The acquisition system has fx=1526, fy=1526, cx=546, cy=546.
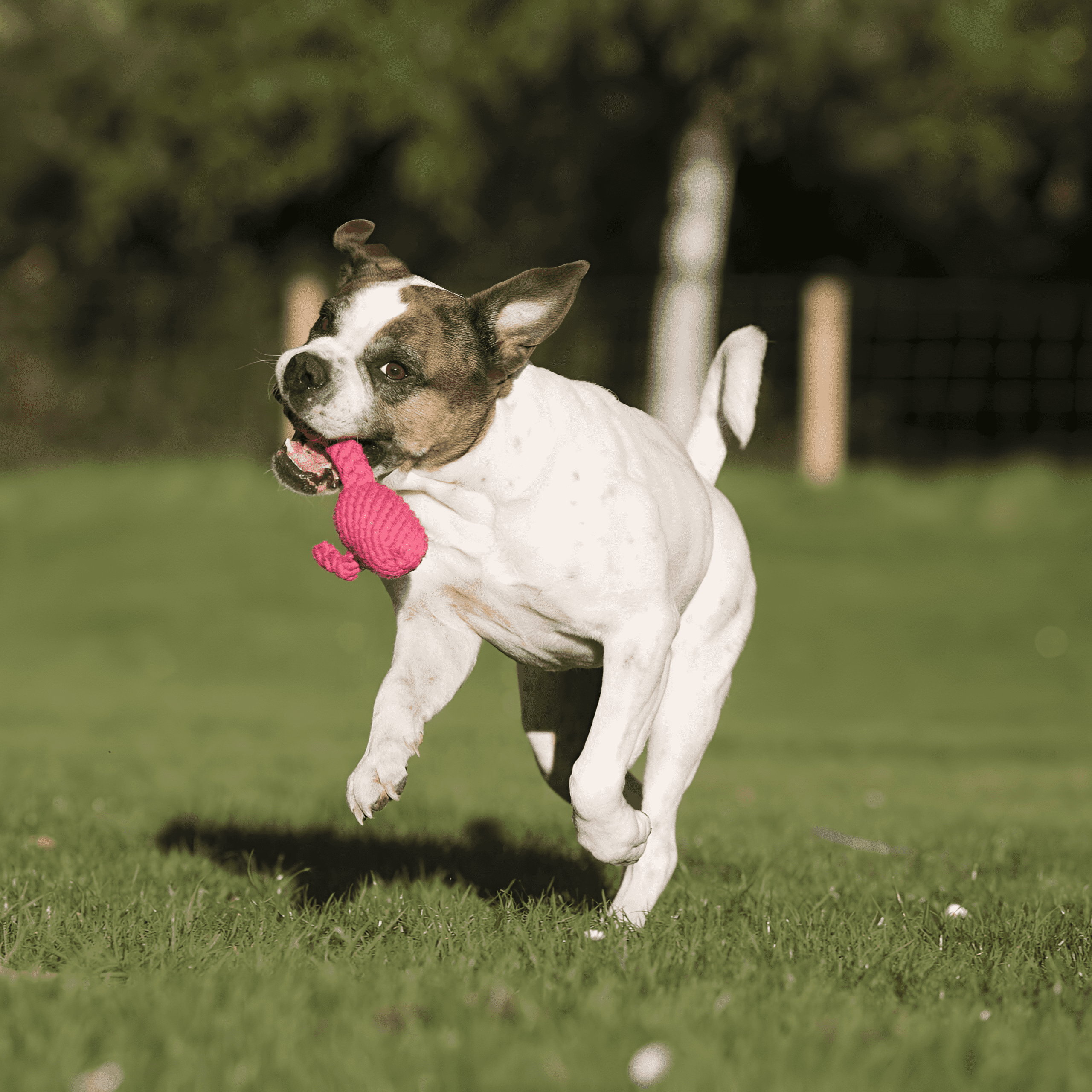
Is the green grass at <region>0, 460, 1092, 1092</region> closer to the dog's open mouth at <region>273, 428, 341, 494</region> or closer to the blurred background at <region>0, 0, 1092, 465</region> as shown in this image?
the dog's open mouth at <region>273, 428, 341, 494</region>

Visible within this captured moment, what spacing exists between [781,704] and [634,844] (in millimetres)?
8937

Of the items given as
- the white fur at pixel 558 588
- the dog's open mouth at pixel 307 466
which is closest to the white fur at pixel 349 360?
the dog's open mouth at pixel 307 466

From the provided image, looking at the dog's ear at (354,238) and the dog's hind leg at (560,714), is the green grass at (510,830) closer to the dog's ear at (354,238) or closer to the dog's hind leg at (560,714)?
the dog's hind leg at (560,714)

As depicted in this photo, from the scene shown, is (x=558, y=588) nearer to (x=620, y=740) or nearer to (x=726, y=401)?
(x=620, y=740)

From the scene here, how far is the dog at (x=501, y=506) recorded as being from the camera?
415 cm

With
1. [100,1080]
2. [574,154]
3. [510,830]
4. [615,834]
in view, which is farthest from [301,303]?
[100,1080]

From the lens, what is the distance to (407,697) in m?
4.36

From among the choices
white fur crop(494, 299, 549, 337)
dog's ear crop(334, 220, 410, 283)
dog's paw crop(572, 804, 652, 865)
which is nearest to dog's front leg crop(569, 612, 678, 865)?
dog's paw crop(572, 804, 652, 865)

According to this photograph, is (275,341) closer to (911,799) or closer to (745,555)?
(911,799)

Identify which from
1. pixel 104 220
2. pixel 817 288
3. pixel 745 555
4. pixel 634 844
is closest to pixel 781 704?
pixel 817 288

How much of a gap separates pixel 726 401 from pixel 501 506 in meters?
1.41

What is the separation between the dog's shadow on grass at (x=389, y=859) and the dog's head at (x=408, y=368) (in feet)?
4.68

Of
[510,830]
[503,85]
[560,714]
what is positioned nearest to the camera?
[560,714]

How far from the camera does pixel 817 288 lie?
1628cm
